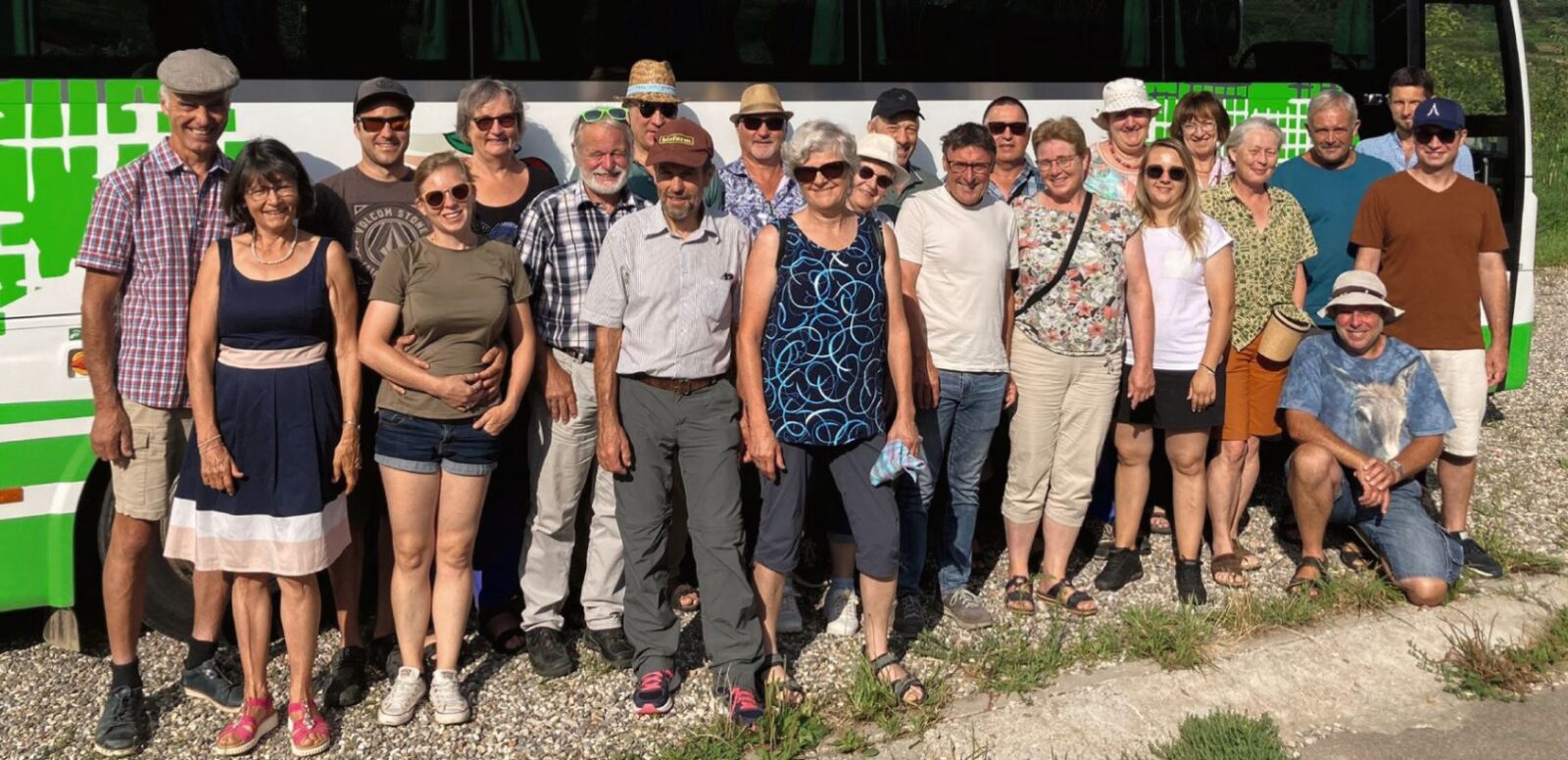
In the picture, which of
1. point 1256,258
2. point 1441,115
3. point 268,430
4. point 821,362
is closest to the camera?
point 268,430

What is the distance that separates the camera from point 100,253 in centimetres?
472

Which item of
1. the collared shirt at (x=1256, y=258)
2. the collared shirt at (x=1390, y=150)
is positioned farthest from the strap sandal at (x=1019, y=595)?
the collared shirt at (x=1390, y=150)

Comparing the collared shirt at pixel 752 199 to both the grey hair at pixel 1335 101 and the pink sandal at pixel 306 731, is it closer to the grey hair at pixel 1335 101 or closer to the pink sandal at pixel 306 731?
the pink sandal at pixel 306 731

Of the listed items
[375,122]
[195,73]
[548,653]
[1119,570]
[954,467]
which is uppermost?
[195,73]

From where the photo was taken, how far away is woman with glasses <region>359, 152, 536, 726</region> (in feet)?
15.6

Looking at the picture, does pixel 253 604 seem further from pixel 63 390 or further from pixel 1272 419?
pixel 1272 419

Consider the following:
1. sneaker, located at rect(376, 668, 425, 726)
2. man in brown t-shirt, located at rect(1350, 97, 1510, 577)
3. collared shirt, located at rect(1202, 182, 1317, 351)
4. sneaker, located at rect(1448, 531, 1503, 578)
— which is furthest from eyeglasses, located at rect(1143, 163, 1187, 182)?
sneaker, located at rect(376, 668, 425, 726)

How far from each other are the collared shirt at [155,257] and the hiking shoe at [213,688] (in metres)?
0.99

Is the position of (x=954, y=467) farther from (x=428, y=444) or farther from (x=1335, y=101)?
(x=1335, y=101)

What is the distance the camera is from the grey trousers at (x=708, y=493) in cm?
490

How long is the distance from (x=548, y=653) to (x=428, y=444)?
3.43 ft

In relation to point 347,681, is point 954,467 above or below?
above

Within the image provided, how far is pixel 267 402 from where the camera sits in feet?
15.2

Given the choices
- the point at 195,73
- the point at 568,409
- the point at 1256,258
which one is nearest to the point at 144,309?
the point at 195,73
